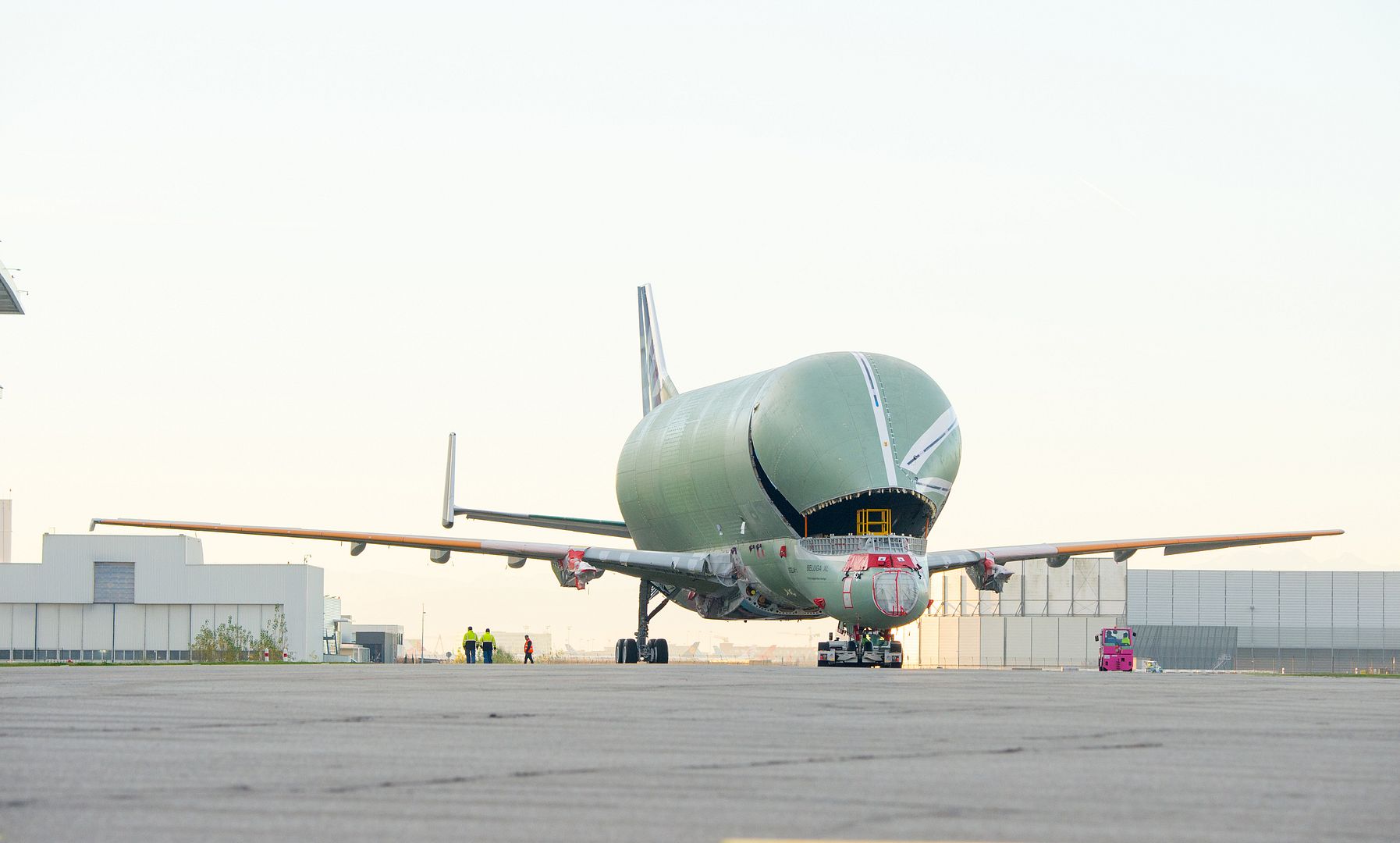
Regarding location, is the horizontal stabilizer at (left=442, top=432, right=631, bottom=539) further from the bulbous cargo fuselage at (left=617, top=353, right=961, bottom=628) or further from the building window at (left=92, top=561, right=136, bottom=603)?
the building window at (left=92, top=561, right=136, bottom=603)

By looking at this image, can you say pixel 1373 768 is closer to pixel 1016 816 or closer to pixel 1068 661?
pixel 1016 816

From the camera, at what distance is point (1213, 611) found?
105812mm

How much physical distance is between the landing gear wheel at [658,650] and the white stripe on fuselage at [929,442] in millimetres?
13497

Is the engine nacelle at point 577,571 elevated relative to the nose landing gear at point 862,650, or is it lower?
elevated

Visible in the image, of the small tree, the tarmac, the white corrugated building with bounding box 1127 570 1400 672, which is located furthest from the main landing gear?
the white corrugated building with bounding box 1127 570 1400 672

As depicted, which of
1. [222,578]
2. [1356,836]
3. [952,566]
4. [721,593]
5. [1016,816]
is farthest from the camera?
[222,578]

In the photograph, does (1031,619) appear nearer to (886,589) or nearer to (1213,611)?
(1213,611)

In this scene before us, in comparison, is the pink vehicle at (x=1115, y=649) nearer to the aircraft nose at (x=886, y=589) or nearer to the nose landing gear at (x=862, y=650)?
the nose landing gear at (x=862, y=650)

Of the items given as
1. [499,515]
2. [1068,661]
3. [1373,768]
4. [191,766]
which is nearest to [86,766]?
[191,766]

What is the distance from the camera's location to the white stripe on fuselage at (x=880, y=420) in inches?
1383

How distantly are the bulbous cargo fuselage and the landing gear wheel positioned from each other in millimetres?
5533

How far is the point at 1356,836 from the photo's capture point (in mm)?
6398

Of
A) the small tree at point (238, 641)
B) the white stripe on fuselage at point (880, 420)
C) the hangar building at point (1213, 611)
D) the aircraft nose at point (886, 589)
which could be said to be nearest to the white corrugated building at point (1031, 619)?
the hangar building at point (1213, 611)

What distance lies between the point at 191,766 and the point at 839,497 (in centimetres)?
2720
